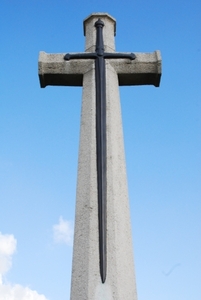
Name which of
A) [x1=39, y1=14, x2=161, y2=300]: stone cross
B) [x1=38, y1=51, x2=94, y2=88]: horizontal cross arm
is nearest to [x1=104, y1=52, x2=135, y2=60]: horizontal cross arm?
[x1=39, y1=14, x2=161, y2=300]: stone cross

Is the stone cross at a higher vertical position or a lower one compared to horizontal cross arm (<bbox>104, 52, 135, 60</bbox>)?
lower

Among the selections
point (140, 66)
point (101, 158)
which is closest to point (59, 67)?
point (140, 66)

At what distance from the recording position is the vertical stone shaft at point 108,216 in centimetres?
344

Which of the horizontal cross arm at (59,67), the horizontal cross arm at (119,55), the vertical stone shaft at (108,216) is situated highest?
the horizontal cross arm at (119,55)

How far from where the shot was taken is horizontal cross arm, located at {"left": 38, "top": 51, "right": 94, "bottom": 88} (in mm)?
4773

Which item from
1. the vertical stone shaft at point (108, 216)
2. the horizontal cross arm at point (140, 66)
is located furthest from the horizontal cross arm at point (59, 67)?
the horizontal cross arm at point (140, 66)

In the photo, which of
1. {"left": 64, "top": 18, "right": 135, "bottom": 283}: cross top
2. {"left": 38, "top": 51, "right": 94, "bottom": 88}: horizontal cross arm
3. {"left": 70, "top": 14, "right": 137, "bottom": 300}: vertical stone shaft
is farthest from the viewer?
{"left": 38, "top": 51, "right": 94, "bottom": 88}: horizontal cross arm

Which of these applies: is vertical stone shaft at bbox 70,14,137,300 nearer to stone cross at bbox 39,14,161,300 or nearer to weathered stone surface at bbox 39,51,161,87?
stone cross at bbox 39,14,161,300

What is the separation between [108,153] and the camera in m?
4.13

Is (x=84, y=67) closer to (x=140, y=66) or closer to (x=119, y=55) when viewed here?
(x=119, y=55)

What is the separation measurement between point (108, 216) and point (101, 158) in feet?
1.84

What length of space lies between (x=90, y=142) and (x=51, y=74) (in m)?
1.04

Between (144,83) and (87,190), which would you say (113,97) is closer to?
(144,83)

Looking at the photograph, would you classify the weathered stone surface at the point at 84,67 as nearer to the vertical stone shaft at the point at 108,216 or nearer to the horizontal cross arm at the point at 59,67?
the horizontal cross arm at the point at 59,67
